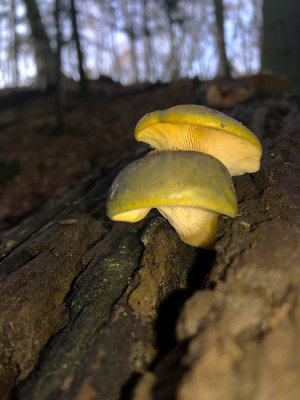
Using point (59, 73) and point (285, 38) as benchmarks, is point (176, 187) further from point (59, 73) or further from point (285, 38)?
point (59, 73)

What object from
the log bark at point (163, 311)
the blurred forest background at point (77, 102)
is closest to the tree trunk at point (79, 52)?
the blurred forest background at point (77, 102)

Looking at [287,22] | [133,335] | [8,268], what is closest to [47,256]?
[8,268]

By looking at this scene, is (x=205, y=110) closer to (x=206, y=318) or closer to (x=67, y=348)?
(x=206, y=318)

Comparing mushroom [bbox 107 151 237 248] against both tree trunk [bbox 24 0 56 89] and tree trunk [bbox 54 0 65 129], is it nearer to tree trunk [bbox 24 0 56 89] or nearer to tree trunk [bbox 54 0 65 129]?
tree trunk [bbox 54 0 65 129]

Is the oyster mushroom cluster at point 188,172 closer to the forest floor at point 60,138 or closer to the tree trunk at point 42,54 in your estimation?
the forest floor at point 60,138

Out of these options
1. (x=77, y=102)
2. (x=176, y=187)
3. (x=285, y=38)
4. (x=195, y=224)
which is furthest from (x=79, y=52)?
(x=176, y=187)

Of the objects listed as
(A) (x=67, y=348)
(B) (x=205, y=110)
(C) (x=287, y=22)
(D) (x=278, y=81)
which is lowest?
(A) (x=67, y=348)
